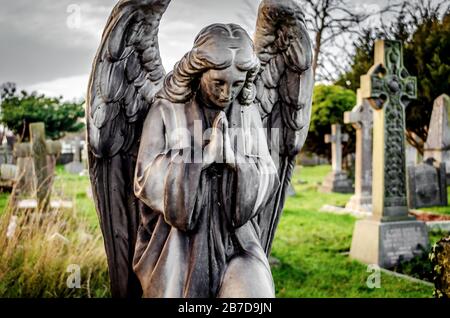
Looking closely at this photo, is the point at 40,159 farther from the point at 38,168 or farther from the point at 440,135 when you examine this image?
the point at 440,135

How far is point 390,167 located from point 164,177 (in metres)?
4.57

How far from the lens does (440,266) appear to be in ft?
10.0

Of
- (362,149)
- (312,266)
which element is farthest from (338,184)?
(312,266)

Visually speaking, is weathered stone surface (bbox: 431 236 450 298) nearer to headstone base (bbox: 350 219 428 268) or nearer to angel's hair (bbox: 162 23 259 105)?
angel's hair (bbox: 162 23 259 105)

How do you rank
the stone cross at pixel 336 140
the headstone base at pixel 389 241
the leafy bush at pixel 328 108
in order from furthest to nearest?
the leafy bush at pixel 328 108
the stone cross at pixel 336 140
the headstone base at pixel 389 241

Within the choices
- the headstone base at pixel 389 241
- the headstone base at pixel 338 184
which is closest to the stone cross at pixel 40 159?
the headstone base at pixel 389 241

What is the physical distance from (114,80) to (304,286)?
3591mm

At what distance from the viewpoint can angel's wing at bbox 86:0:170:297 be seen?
1773 millimetres

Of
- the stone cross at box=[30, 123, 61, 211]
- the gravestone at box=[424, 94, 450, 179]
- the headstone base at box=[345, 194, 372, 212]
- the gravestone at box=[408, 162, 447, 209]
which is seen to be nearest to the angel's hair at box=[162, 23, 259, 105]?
the stone cross at box=[30, 123, 61, 211]

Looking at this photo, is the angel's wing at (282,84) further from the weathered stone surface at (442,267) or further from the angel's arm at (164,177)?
the weathered stone surface at (442,267)

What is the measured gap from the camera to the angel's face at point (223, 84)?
1696 mm

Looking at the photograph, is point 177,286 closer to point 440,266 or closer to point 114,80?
point 114,80

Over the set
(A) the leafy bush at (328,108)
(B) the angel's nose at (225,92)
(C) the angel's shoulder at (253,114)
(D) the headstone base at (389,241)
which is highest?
(A) the leafy bush at (328,108)

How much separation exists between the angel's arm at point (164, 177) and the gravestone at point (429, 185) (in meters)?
8.29
